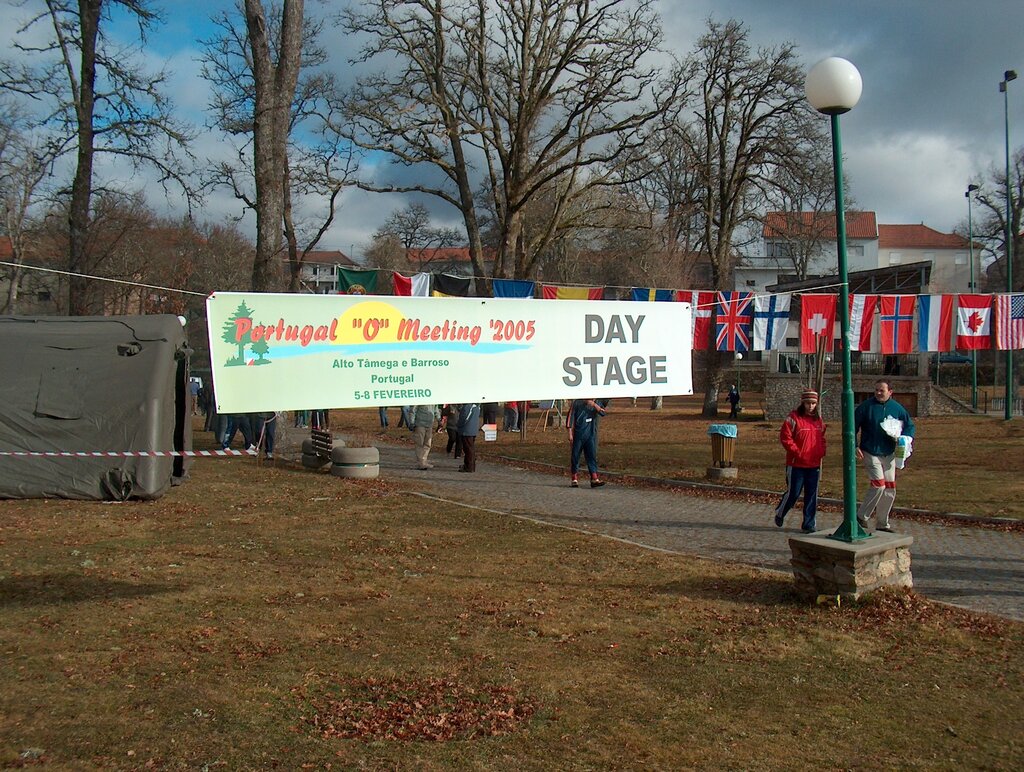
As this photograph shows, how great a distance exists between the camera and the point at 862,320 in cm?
1950

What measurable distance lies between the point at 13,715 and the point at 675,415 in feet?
103

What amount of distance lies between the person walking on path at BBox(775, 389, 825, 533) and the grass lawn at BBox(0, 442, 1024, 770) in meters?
2.10

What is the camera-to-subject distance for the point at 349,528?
1033 cm

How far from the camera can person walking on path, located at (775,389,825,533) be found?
10008 mm

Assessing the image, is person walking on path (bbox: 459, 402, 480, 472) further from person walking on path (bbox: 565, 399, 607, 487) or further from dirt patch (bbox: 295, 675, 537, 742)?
dirt patch (bbox: 295, 675, 537, 742)

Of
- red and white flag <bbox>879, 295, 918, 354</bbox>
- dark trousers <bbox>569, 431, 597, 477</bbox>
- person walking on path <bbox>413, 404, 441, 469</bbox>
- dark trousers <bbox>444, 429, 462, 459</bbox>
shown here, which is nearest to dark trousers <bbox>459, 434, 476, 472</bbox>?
person walking on path <bbox>413, 404, 441, 469</bbox>

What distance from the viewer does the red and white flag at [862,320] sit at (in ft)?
62.5

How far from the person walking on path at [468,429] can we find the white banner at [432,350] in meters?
9.83

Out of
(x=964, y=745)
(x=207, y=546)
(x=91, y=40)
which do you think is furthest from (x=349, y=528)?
(x=91, y=40)

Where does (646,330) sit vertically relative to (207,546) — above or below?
above

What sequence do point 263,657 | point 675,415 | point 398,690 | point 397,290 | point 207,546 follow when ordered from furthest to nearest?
point 675,415, point 397,290, point 207,546, point 263,657, point 398,690

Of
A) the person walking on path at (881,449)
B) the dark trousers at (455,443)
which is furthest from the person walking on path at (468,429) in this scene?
the person walking on path at (881,449)

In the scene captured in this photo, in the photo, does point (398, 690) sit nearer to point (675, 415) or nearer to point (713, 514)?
point (713, 514)

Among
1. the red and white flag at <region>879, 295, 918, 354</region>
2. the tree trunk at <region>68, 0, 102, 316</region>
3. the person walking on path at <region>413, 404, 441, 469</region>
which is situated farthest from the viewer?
the tree trunk at <region>68, 0, 102, 316</region>
